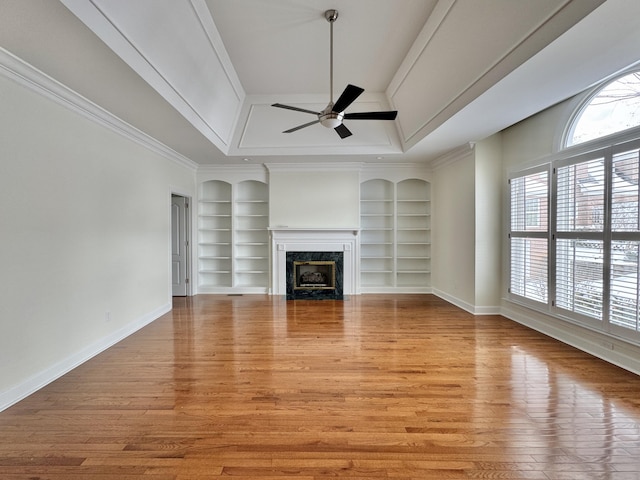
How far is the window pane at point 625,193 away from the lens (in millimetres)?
2828

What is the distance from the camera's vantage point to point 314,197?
20.1ft

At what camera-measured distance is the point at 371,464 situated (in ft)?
5.68

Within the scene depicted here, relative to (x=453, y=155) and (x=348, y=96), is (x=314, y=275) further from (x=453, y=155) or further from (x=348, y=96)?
(x=348, y=96)

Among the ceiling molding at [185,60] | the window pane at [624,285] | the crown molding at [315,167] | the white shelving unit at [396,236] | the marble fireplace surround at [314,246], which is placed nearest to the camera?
the ceiling molding at [185,60]

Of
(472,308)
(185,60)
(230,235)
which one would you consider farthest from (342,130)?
(230,235)

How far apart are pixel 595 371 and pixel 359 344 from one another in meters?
2.31

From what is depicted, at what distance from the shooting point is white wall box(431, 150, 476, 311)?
4.89 m

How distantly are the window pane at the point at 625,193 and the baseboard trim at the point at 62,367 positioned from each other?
222 inches

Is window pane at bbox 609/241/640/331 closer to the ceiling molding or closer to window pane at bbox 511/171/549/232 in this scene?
window pane at bbox 511/171/549/232

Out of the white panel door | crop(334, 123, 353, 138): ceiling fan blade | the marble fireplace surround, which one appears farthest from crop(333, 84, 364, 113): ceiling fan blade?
the white panel door

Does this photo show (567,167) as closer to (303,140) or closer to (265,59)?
(303,140)

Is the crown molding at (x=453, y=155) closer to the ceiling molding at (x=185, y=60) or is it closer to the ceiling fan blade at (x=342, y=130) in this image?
the ceiling fan blade at (x=342, y=130)

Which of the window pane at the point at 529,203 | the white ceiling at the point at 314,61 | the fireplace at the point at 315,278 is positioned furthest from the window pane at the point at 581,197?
the fireplace at the point at 315,278

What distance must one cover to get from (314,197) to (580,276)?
4.35 meters
